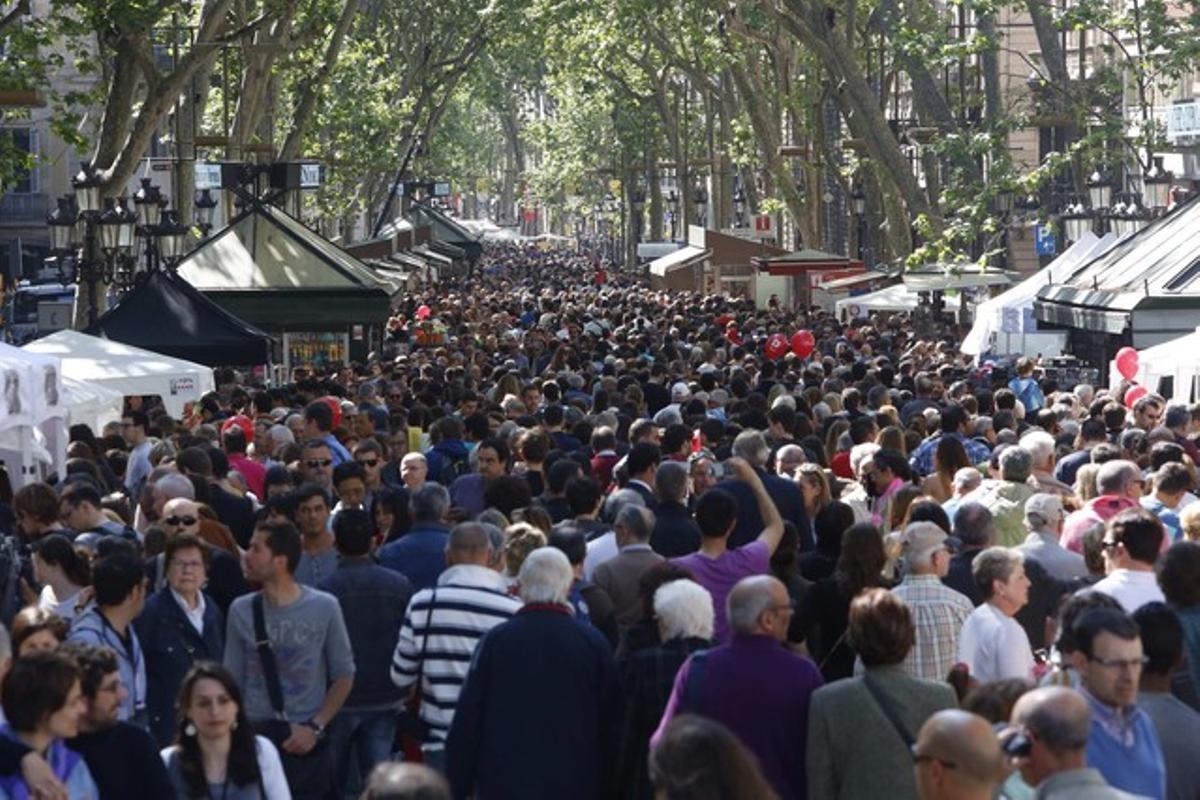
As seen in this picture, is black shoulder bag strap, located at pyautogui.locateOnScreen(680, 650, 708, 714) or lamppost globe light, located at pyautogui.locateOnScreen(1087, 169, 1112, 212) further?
lamppost globe light, located at pyautogui.locateOnScreen(1087, 169, 1112, 212)

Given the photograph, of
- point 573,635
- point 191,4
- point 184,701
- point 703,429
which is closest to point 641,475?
point 703,429

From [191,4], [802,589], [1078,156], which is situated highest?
[191,4]

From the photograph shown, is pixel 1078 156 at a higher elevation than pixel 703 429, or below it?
higher

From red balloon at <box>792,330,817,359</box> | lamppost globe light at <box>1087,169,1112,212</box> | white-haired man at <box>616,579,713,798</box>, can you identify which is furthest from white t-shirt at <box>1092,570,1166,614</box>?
red balloon at <box>792,330,817,359</box>

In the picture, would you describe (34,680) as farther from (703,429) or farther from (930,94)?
(930,94)

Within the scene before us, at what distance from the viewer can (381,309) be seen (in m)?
27.7

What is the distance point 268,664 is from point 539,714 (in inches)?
53.1

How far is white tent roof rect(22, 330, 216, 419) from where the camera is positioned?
19234mm

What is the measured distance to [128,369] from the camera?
1947 centimetres

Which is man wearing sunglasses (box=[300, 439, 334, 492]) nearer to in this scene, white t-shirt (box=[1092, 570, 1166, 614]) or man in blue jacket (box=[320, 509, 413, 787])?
man in blue jacket (box=[320, 509, 413, 787])

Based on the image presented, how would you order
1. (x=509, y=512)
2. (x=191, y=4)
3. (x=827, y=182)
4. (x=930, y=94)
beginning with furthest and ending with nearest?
(x=827, y=182) < (x=191, y=4) < (x=930, y=94) < (x=509, y=512)

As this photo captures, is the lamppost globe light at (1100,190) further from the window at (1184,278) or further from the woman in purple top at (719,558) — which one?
the woman in purple top at (719,558)

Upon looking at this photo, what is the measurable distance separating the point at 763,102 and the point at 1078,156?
17.6 meters

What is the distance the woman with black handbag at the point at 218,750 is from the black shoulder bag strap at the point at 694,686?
1.20m
